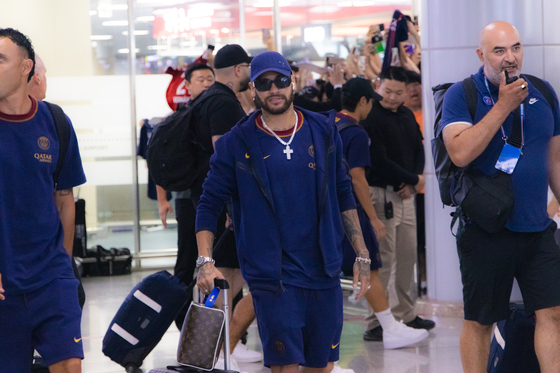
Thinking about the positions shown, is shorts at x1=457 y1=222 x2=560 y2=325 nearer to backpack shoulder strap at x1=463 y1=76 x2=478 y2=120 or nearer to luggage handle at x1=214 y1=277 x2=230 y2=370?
backpack shoulder strap at x1=463 y1=76 x2=478 y2=120

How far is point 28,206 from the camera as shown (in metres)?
2.79

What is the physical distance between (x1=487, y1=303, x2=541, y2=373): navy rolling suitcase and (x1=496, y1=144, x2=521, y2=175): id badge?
0.87 metres

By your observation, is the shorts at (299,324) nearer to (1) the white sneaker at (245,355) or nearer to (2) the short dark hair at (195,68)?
(1) the white sneaker at (245,355)

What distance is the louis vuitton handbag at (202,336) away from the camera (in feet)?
9.95

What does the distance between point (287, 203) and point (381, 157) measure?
2599 mm

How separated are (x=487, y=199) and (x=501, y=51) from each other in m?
0.72

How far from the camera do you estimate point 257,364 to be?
16.0ft

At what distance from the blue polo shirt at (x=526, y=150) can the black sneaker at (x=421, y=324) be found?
245 cm

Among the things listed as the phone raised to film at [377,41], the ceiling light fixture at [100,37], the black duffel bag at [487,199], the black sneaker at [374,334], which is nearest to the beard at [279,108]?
the black duffel bag at [487,199]

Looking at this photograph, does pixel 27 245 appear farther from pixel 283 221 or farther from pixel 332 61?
pixel 332 61

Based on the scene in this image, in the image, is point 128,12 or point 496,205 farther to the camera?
point 128,12

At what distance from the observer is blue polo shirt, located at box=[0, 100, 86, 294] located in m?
2.74

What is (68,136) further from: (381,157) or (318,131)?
(381,157)

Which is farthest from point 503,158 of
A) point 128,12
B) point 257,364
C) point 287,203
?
point 128,12
